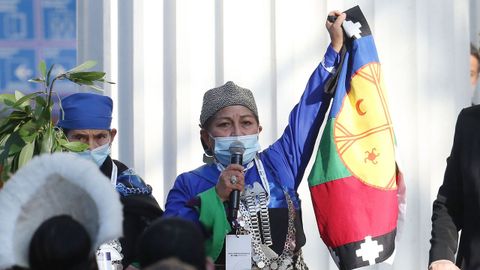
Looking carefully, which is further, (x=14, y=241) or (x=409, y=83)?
(x=409, y=83)

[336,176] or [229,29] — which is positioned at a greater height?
[229,29]

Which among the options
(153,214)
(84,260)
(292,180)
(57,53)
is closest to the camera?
(84,260)

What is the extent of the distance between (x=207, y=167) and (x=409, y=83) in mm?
1866

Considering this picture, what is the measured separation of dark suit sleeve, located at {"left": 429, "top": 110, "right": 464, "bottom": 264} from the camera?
15.3 ft

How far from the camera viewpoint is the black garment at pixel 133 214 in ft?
18.5

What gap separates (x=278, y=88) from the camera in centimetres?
684

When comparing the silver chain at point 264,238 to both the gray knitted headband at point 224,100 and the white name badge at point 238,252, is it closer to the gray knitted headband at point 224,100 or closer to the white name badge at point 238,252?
the white name badge at point 238,252

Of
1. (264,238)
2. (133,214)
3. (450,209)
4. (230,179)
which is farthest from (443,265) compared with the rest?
(133,214)

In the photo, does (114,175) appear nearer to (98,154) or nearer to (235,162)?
(98,154)

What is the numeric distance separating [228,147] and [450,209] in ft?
3.46

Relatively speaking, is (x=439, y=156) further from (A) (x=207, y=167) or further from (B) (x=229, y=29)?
(A) (x=207, y=167)

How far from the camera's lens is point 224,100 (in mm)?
5363

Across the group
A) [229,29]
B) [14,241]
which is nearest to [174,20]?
[229,29]

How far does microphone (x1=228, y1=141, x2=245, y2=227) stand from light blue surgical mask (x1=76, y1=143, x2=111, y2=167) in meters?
0.78
